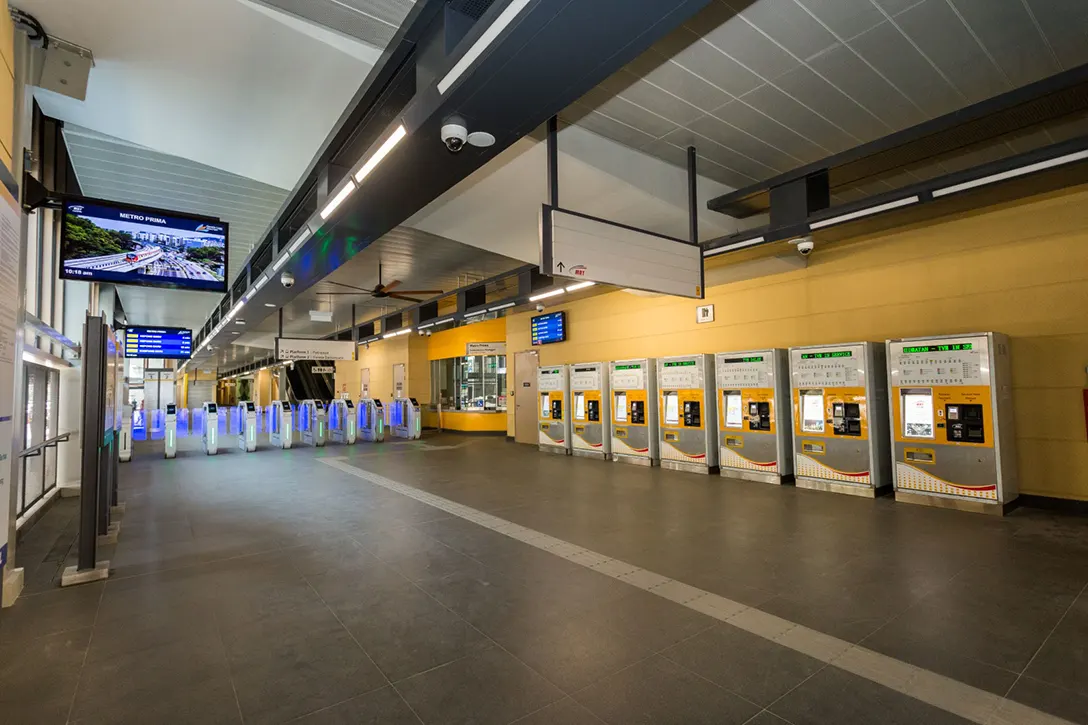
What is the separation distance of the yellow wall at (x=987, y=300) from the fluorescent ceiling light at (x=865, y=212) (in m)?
2.69

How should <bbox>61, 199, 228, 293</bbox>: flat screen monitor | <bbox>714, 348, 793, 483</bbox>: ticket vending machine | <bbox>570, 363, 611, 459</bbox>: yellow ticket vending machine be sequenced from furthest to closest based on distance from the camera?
<bbox>570, 363, 611, 459</bbox>: yellow ticket vending machine < <bbox>714, 348, 793, 483</bbox>: ticket vending machine < <bbox>61, 199, 228, 293</bbox>: flat screen monitor

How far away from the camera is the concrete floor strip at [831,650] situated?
Answer: 219cm

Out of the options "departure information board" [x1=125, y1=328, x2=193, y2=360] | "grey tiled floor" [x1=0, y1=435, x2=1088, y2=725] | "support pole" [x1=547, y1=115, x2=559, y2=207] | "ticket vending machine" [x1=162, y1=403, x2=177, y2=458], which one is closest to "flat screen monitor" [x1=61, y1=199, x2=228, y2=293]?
"grey tiled floor" [x1=0, y1=435, x2=1088, y2=725]

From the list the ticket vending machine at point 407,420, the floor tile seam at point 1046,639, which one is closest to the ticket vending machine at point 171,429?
the ticket vending machine at point 407,420

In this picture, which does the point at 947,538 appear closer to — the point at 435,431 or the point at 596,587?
the point at 596,587

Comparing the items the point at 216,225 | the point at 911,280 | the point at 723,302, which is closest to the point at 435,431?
the point at 723,302

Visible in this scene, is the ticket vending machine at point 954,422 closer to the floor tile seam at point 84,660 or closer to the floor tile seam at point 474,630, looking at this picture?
the floor tile seam at point 474,630

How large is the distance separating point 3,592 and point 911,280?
9.28 meters

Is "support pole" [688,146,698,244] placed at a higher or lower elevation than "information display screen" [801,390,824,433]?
higher

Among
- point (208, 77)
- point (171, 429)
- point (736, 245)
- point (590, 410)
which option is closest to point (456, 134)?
point (208, 77)

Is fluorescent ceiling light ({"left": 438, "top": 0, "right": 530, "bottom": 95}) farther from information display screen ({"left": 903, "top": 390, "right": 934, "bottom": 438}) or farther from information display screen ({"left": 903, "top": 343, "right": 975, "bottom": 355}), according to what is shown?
information display screen ({"left": 903, "top": 390, "right": 934, "bottom": 438})

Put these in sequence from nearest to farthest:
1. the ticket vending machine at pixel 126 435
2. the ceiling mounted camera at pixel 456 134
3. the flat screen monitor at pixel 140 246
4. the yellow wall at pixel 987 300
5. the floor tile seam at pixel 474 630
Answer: the floor tile seam at pixel 474 630
the ceiling mounted camera at pixel 456 134
the flat screen monitor at pixel 140 246
the yellow wall at pixel 987 300
the ticket vending machine at pixel 126 435

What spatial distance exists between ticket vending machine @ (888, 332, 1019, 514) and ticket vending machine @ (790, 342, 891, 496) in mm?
290

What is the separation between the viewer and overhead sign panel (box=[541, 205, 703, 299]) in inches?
169
